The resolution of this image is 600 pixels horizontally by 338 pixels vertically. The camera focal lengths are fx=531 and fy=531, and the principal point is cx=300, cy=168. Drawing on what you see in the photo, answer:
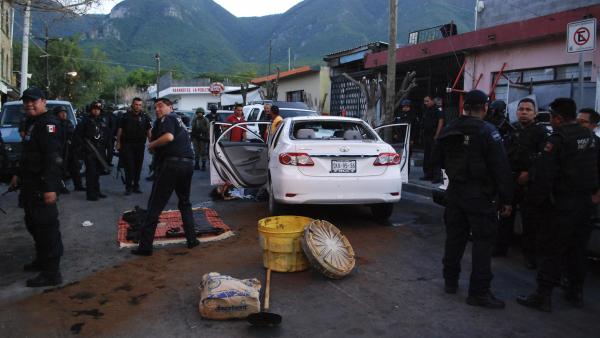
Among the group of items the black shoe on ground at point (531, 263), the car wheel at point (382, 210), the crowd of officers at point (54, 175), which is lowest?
the black shoe on ground at point (531, 263)

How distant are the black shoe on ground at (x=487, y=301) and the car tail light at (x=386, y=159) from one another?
2.75m

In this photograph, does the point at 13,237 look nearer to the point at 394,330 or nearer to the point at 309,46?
the point at 394,330

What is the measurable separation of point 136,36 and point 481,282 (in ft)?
354

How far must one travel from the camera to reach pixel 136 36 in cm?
10338

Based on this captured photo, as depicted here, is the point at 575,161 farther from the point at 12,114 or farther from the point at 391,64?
the point at 12,114

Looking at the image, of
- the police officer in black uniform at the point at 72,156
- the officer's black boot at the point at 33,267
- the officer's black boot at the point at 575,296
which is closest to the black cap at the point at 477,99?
the officer's black boot at the point at 575,296

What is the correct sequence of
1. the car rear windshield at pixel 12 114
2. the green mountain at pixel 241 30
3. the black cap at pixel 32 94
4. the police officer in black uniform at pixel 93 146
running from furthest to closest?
the green mountain at pixel 241 30 < the car rear windshield at pixel 12 114 < the police officer in black uniform at pixel 93 146 < the black cap at pixel 32 94

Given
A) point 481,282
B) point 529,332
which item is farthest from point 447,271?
point 529,332

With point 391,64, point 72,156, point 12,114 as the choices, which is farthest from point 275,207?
point 12,114

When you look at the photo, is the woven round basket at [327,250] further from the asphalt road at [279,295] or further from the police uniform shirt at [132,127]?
the police uniform shirt at [132,127]

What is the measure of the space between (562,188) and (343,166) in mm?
2910

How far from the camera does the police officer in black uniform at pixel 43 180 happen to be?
15.8 ft

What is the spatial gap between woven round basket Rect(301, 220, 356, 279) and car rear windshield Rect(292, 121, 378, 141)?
234 cm

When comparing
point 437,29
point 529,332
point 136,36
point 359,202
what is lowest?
point 529,332
